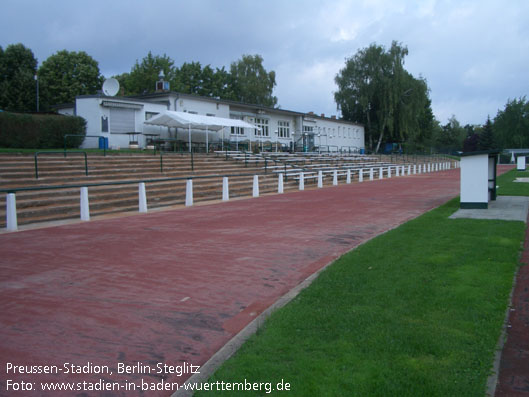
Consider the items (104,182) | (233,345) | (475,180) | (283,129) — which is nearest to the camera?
(233,345)

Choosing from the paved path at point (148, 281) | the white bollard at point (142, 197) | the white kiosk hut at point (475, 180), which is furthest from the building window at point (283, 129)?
the paved path at point (148, 281)

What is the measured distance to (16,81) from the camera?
47531 mm

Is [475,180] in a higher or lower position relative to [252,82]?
lower

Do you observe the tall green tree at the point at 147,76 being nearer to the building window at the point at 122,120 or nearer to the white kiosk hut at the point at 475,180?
the building window at the point at 122,120

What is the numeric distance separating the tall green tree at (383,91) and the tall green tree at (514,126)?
45.9m

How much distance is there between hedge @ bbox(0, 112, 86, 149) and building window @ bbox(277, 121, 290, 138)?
77.5 feet

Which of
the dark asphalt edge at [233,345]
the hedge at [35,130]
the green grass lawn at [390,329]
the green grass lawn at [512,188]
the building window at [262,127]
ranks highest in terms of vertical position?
the building window at [262,127]

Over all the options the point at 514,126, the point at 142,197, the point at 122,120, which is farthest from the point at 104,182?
the point at 514,126

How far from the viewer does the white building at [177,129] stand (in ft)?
98.4

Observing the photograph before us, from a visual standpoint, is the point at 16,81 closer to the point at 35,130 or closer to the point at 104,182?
the point at 35,130

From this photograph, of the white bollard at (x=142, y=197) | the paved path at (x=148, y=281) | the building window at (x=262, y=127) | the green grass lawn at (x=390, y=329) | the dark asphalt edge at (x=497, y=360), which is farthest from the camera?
the building window at (x=262, y=127)

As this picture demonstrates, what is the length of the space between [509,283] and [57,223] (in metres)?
11.2

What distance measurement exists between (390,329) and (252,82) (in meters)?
71.8

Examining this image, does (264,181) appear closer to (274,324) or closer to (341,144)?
(274,324)
